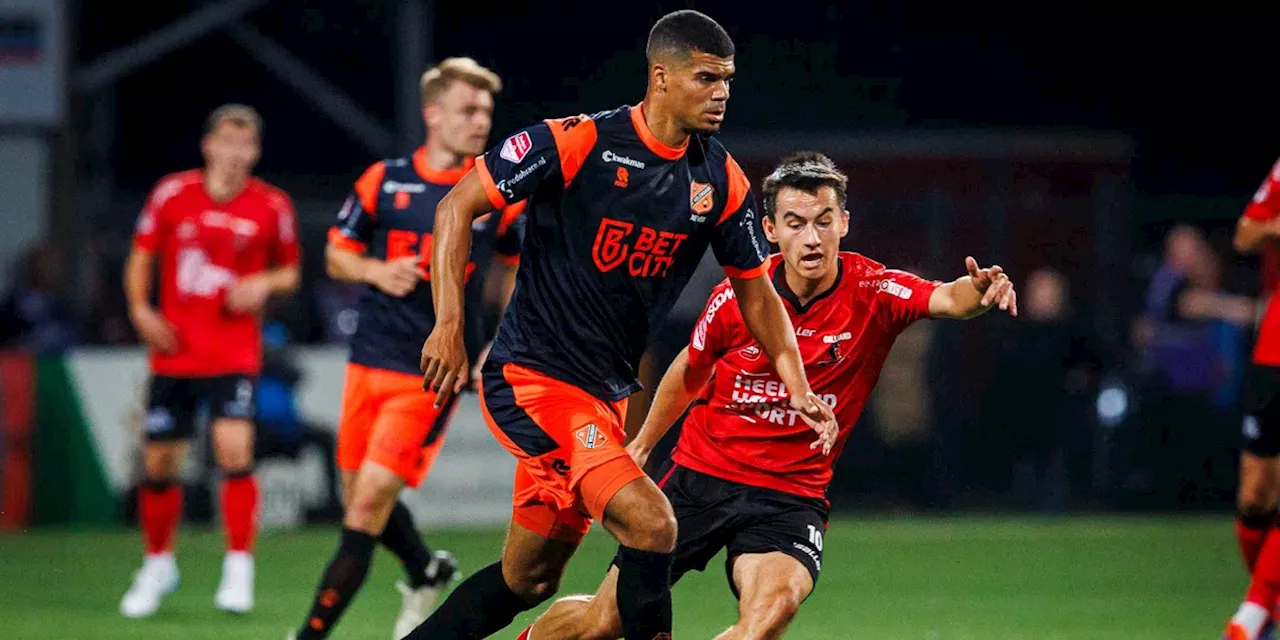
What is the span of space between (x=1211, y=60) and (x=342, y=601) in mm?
20390

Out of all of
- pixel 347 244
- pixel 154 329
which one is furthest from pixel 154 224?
pixel 347 244

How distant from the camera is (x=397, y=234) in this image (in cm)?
842

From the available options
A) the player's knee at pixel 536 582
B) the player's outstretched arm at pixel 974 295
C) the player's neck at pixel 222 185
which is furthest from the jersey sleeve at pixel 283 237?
the player's outstretched arm at pixel 974 295

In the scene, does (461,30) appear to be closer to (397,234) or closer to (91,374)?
(91,374)

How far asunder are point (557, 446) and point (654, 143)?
996mm

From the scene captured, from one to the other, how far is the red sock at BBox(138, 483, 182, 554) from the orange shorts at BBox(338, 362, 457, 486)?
1.85m

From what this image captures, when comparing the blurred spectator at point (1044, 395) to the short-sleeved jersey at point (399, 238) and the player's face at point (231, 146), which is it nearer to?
the player's face at point (231, 146)

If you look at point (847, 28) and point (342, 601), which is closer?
point (342, 601)

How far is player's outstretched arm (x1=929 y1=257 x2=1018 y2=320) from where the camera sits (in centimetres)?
621

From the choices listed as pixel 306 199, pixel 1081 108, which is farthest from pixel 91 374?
pixel 1081 108

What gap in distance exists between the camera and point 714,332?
672 centimetres

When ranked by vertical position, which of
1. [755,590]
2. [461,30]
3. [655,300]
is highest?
[461,30]

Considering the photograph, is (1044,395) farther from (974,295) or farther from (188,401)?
(974,295)

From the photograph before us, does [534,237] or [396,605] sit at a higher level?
[534,237]
